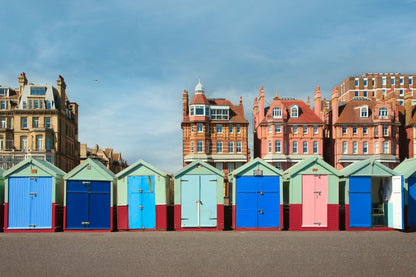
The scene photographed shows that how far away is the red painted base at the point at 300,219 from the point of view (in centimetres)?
2506

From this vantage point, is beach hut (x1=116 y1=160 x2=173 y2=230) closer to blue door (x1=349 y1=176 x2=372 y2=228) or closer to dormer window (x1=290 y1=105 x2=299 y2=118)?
blue door (x1=349 y1=176 x2=372 y2=228)

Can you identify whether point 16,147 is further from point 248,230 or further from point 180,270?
point 180,270

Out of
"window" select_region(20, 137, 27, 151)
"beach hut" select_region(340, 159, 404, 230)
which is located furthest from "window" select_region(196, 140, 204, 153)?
"beach hut" select_region(340, 159, 404, 230)

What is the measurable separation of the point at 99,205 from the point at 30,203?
378cm

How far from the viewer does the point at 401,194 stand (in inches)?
954

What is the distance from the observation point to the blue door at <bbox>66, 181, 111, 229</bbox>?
24.5 metres

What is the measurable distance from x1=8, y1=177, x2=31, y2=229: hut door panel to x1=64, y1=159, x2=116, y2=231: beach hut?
2166 mm

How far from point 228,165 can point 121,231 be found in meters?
33.1

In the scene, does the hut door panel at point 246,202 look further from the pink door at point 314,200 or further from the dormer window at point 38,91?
the dormer window at point 38,91

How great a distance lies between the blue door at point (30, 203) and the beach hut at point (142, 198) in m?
3.92

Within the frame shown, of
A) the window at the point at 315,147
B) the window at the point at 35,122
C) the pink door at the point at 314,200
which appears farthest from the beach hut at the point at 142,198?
the window at the point at 35,122

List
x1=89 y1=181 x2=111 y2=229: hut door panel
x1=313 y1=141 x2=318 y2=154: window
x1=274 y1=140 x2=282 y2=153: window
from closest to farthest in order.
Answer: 1. x1=89 y1=181 x2=111 y2=229: hut door panel
2. x1=274 y1=140 x2=282 y2=153: window
3. x1=313 y1=141 x2=318 y2=154: window

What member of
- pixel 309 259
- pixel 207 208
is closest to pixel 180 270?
pixel 309 259

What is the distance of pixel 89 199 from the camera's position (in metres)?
24.8
